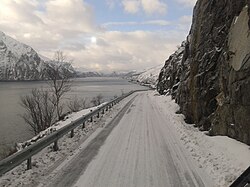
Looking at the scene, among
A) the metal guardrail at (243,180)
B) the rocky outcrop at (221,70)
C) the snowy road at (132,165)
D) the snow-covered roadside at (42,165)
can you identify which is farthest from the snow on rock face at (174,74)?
the metal guardrail at (243,180)

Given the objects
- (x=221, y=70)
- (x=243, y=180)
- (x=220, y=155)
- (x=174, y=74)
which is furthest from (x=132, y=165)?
(x=174, y=74)

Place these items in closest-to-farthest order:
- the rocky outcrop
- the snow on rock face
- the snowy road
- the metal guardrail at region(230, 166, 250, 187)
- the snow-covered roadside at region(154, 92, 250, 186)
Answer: the metal guardrail at region(230, 166, 250, 187)
the snowy road
the snow-covered roadside at region(154, 92, 250, 186)
the rocky outcrop
the snow on rock face

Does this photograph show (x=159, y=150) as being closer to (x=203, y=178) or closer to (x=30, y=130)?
(x=203, y=178)

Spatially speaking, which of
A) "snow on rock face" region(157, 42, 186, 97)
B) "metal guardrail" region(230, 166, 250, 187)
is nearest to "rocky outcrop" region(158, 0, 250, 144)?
"metal guardrail" region(230, 166, 250, 187)

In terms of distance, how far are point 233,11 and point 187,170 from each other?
8.93 m

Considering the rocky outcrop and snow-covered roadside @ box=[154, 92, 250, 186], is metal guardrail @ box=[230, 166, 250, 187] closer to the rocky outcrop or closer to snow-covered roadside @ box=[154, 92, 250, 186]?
snow-covered roadside @ box=[154, 92, 250, 186]

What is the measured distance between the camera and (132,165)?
8.27 m

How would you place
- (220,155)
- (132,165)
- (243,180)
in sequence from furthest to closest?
1. (220,155)
2. (132,165)
3. (243,180)

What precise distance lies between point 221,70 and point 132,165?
7114 mm

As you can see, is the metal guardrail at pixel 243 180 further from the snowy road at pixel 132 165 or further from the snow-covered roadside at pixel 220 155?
the snowy road at pixel 132 165

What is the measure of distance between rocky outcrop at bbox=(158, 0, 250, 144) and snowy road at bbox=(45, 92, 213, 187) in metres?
2.08

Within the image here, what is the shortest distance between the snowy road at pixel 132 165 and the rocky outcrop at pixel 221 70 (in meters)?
2.08

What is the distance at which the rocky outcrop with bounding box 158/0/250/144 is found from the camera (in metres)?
10.3

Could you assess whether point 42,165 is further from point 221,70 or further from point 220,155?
point 221,70
